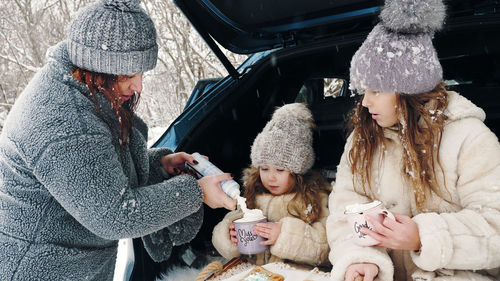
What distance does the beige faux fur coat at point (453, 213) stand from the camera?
109 centimetres

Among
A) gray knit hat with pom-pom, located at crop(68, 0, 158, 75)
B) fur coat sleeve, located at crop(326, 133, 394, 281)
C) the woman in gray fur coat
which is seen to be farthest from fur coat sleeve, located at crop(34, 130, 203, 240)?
fur coat sleeve, located at crop(326, 133, 394, 281)

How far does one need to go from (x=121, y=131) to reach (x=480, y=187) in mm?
1059

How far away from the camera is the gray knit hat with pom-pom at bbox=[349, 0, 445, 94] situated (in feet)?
3.84

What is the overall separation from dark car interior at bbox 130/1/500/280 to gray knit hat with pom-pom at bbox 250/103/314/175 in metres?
0.20

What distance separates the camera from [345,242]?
128 cm

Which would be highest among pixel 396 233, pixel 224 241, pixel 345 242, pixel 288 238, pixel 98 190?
pixel 98 190

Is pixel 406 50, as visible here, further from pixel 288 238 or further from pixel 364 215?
pixel 288 238


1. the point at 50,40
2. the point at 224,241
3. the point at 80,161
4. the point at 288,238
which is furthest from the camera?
the point at 50,40

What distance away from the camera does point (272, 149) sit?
1.90 m

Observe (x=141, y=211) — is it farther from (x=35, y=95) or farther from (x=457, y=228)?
(x=457, y=228)

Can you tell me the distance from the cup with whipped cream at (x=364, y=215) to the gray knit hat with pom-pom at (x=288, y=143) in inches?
29.3

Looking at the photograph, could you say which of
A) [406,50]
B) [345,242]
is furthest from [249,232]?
[406,50]

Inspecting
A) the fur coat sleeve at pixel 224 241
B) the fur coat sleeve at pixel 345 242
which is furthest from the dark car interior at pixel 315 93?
the fur coat sleeve at pixel 345 242

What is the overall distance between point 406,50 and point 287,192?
951 mm
